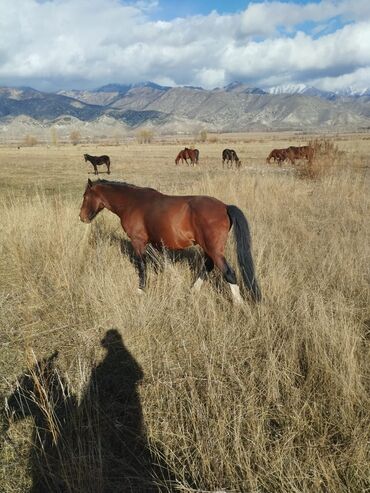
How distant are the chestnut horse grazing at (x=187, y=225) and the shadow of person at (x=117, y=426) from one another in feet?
5.27

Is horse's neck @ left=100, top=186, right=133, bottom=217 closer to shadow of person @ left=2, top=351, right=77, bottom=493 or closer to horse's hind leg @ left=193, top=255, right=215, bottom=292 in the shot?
horse's hind leg @ left=193, top=255, right=215, bottom=292

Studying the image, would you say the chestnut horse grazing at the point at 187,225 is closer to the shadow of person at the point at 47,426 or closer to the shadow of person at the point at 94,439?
the shadow of person at the point at 94,439

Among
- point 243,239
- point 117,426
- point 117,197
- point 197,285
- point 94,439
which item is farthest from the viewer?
point 117,197

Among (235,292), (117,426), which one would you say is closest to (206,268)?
(235,292)

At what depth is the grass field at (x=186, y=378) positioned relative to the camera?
7.67 ft

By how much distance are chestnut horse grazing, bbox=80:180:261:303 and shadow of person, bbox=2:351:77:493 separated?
208 centimetres

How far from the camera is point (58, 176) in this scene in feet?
71.0

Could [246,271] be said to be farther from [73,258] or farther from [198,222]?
[73,258]

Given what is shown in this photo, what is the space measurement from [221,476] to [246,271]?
2833 mm

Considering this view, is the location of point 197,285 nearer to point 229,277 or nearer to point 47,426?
point 229,277

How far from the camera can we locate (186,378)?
296cm

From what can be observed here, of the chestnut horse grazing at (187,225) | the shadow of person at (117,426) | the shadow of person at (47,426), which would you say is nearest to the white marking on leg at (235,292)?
the chestnut horse grazing at (187,225)

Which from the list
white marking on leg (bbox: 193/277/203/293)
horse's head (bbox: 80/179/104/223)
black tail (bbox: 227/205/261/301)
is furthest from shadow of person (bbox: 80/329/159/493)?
horse's head (bbox: 80/179/104/223)

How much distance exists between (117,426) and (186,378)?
24.5 inches
